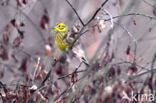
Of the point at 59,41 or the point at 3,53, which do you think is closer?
the point at 3,53

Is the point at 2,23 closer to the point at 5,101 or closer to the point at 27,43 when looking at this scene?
the point at 27,43

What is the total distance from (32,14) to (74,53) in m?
7.15

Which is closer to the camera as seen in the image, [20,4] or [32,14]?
[20,4]

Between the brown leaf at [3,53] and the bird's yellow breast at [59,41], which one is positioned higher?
the bird's yellow breast at [59,41]

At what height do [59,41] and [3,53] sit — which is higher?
[59,41]

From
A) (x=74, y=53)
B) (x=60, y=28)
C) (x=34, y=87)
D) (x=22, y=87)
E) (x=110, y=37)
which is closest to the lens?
(x=110, y=37)

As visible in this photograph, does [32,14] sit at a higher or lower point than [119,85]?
higher

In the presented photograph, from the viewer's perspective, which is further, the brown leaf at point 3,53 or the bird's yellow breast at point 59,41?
the bird's yellow breast at point 59,41

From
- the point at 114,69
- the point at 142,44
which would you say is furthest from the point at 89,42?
the point at 114,69

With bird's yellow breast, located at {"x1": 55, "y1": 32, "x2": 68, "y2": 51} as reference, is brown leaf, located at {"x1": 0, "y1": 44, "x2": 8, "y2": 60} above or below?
below

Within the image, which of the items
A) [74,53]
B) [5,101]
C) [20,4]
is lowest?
[5,101]

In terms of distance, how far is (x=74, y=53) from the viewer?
3918 mm

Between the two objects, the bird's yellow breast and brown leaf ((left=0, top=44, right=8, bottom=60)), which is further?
the bird's yellow breast

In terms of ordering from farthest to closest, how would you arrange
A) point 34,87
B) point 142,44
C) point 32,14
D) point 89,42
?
point 32,14, point 142,44, point 89,42, point 34,87
